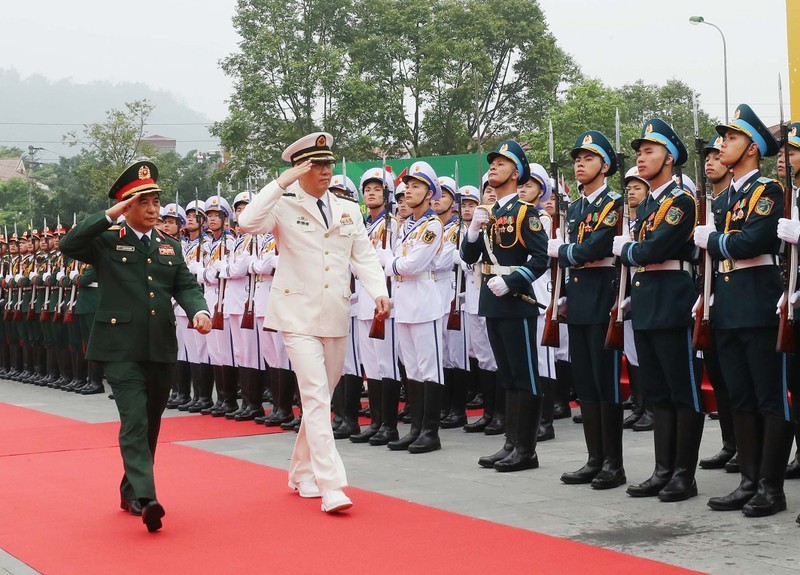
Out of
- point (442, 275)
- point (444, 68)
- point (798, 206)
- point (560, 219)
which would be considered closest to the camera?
point (798, 206)

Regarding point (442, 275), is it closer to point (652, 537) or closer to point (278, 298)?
point (278, 298)

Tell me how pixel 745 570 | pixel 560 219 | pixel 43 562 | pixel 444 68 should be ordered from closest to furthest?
pixel 745 570 → pixel 43 562 → pixel 560 219 → pixel 444 68

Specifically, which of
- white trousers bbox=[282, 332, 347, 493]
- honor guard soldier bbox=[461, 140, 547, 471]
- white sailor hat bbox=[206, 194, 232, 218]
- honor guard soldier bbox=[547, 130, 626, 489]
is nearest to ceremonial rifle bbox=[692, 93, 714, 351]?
honor guard soldier bbox=[547, 130, 626, 489]

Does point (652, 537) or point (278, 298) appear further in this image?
point (278, 298)

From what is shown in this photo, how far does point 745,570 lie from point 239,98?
123 feet

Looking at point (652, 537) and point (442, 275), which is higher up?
point (442, 275)

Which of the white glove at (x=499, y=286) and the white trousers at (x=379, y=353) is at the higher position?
the white glove at (x=499, y=286)

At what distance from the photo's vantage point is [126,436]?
5898 mm

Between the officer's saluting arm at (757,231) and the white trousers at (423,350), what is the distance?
3126mm

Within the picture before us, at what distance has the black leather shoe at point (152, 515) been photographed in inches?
223

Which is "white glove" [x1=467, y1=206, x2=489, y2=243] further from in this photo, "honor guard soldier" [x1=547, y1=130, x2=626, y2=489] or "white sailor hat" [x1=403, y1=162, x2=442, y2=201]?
"white sailor hat" [x1=403, y1=162, x2=442, y2=201]

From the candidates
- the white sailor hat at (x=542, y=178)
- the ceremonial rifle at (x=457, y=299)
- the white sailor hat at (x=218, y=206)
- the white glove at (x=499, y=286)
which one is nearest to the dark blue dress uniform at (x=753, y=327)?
the white glove at (x=499, y=286)

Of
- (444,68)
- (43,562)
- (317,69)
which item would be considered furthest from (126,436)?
(444,68)

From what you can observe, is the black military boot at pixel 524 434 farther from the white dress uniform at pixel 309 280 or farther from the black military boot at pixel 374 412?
the black military boot at pixel 374 412
